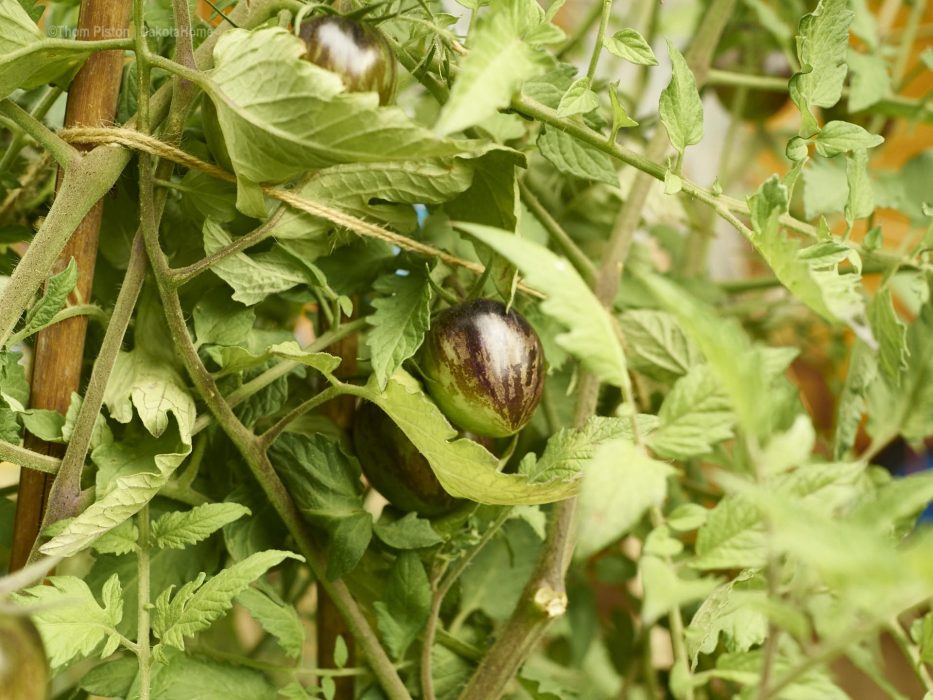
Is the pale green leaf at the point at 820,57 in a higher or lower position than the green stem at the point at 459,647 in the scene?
higher

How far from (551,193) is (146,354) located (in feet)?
1.10

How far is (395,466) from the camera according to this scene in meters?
0.44

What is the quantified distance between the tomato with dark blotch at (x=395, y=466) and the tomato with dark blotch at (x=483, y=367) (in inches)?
1.3

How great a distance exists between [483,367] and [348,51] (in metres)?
0.15

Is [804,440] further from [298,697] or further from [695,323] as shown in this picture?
[298,697]

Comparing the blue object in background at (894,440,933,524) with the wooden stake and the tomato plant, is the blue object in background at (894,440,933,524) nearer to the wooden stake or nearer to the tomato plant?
the tomato plant

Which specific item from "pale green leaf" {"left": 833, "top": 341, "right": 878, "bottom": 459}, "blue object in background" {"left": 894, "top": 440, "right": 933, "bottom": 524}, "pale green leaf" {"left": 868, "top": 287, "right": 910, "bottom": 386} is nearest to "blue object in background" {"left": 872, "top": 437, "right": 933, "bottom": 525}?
"blue object in background" {"left": 894, "top": 440, "right": 933, "bottom": 524}

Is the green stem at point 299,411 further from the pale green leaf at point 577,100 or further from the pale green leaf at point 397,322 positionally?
the pale green leaf at point 577,100

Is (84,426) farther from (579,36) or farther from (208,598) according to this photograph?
(579,36)

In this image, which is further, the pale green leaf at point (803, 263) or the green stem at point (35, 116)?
the green stem at point (35, 116)

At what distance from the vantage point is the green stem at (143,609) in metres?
0.36

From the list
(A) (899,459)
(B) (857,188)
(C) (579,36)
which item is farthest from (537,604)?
(A) (899,459)

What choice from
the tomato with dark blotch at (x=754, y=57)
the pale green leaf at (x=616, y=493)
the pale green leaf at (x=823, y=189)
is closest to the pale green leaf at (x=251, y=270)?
the pale green leaf at (x=616, y=493)

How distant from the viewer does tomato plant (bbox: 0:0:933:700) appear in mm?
276
